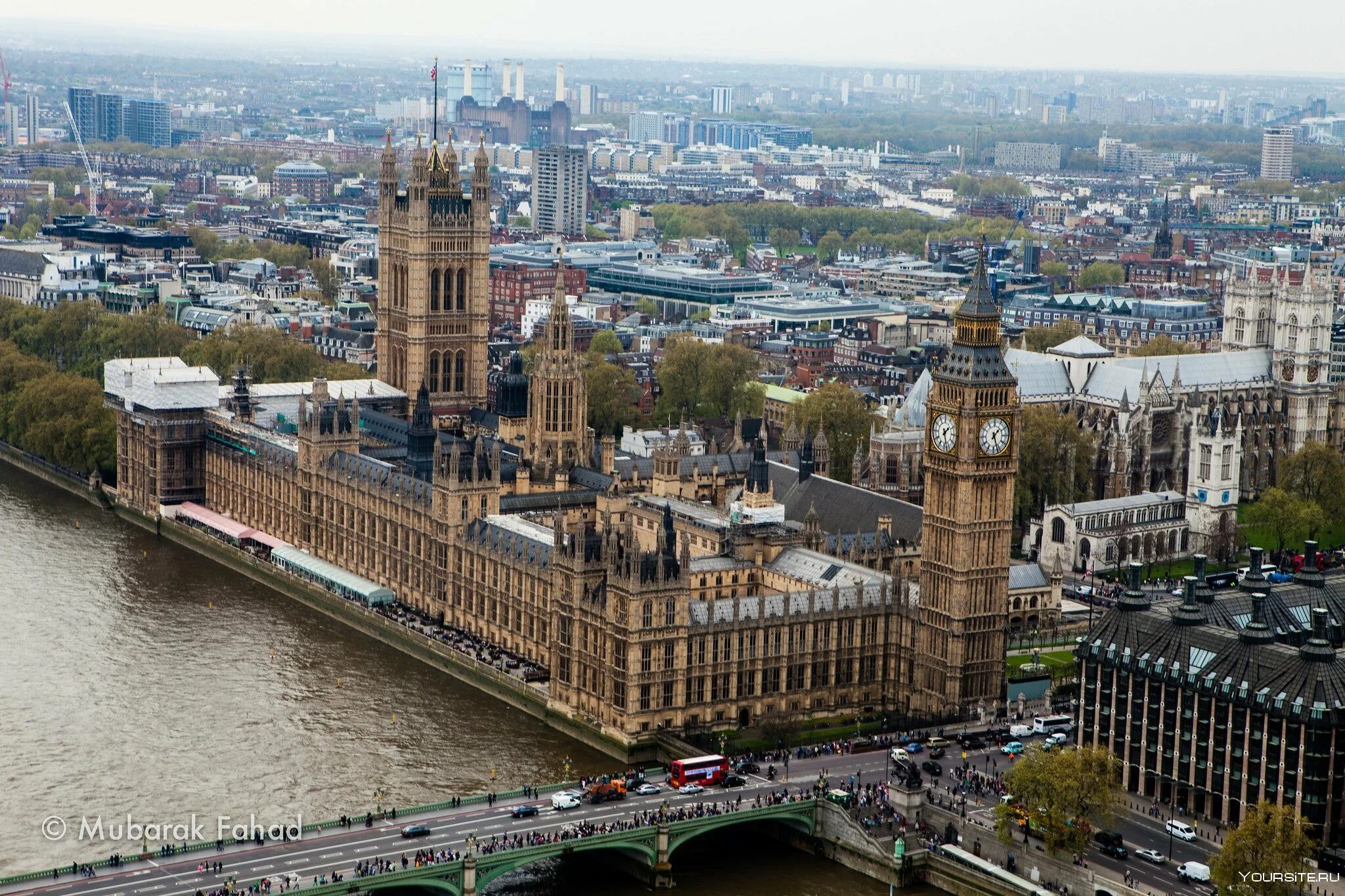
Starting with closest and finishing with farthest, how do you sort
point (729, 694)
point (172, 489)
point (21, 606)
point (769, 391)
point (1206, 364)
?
point (729, 694) < point (21, 606) < point (172, 489) < point (1206, 364) < point (769, 391)

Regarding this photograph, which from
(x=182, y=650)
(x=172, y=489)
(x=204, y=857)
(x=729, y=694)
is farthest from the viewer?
(x=172, y=489)

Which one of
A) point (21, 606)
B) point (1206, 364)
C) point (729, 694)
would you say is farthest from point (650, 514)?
point (1206, 364)

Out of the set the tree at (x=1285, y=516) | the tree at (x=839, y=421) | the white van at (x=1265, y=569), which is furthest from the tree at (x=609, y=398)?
the white van at (x=1265, y=569)

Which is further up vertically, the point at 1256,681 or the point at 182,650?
the point at 1256,681

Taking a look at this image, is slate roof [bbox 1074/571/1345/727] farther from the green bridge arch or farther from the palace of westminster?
the green bridge arch

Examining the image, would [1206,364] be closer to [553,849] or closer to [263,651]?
[263,651]

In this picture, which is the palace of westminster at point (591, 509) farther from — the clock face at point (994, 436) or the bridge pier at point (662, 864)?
the bridge pier at point (662, 864)
